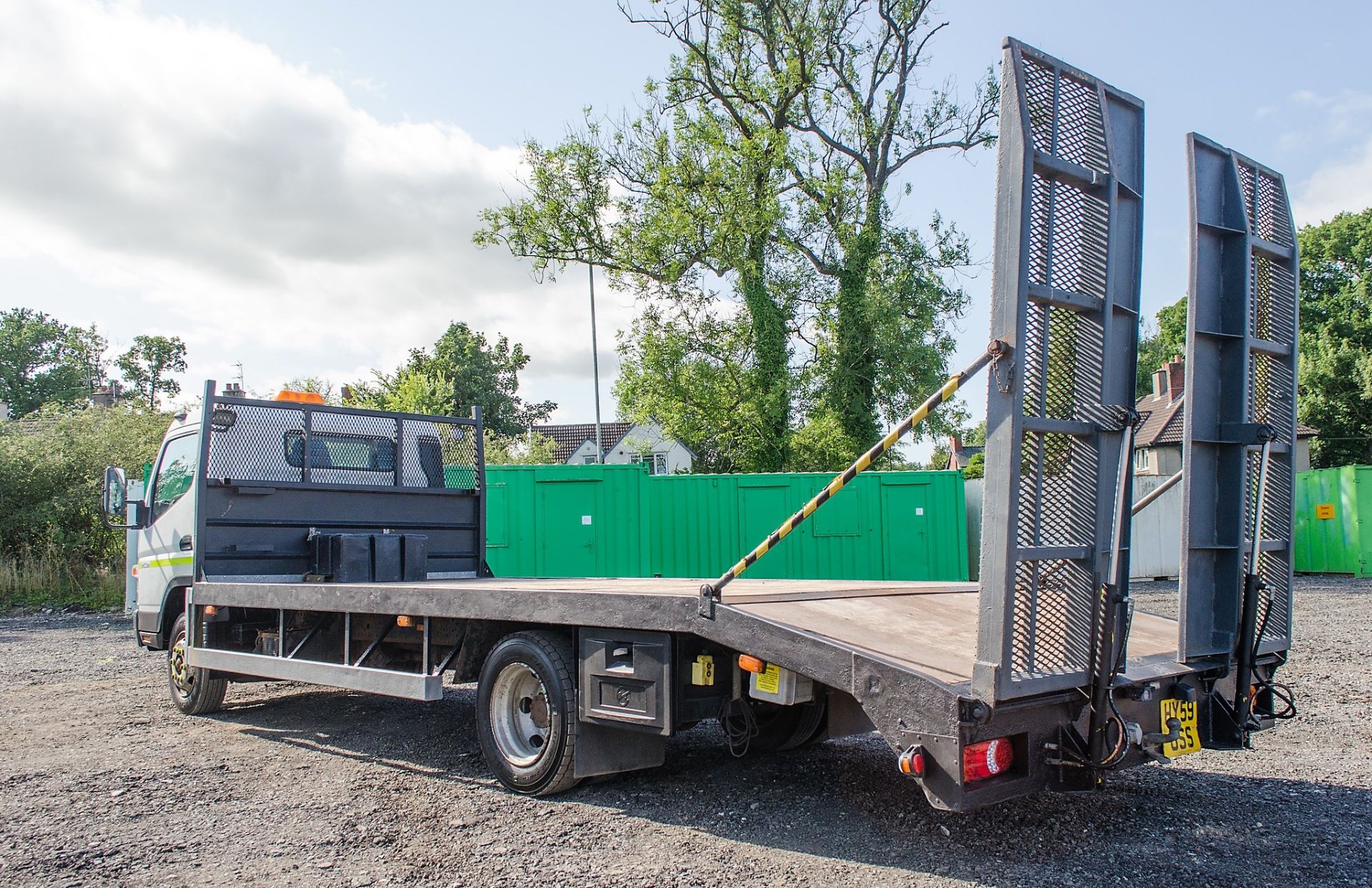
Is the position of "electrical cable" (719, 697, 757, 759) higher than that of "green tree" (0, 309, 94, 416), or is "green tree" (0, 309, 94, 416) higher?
"green tree" (0, 309, 94, 416)

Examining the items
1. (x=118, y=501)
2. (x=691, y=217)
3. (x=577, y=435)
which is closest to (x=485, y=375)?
(x=577, y=435)

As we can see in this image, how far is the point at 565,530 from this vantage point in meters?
16.1

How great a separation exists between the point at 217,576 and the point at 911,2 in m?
25.3

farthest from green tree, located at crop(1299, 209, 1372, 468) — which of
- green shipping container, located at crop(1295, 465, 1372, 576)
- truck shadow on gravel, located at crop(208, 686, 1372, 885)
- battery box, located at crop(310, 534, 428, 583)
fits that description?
battery box, located at crop(310, 534, 428, 583)

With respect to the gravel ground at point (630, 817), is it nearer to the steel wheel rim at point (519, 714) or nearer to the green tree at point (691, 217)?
the steel wheel rim at point (519, 714)

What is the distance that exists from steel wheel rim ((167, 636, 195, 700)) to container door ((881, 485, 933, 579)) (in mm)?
11939

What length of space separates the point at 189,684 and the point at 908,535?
12.2m

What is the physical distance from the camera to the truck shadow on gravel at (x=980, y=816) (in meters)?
3.97

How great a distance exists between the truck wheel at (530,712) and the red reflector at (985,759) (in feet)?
6.60

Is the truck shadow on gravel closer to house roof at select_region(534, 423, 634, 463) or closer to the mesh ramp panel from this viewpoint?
the mesh ramp panel

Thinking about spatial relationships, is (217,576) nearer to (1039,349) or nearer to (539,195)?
(1039,349)

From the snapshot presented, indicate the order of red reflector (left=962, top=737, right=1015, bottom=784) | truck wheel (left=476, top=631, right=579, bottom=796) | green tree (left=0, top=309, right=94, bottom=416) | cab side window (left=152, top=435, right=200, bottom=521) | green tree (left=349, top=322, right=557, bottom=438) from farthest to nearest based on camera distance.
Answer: green tree (left=0, top=309, right=94, bottom=416), green tree (left=349, top=322, right=557, bottom=438), cab side window (left=152, top=435, right=200, bottom=521), truck wheel (left=476, top=631, right=579, bottom=796), red reflector (left=962, top=737, right=1015, bottom=784)

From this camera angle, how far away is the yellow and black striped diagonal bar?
3.36m

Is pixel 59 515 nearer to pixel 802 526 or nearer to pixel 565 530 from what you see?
pixel 565 530
